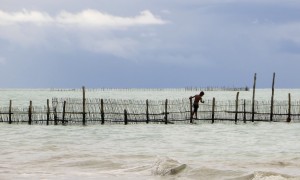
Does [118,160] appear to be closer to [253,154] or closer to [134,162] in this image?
[134,162]

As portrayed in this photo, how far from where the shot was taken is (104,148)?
45.4 ft

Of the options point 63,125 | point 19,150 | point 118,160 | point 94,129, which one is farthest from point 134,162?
point 63,125

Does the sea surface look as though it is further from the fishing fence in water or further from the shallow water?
the fishing fence in water

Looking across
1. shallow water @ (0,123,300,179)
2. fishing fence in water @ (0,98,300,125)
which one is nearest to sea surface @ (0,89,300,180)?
shallow water @ (0,123,300,179)

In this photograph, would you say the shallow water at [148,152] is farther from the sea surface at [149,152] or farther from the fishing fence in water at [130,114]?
the fishing fence in water at [130,114]

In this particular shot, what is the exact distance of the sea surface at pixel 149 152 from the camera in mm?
8775

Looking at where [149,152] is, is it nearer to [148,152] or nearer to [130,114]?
[148,152]

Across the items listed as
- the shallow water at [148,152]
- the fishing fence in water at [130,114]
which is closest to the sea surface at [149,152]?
the shallow water at [148,152]

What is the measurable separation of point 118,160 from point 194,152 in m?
2.66

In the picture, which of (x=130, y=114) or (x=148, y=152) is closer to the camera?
(x=148, y=152)

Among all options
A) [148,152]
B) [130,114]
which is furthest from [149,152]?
[130,114]

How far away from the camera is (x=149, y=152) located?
12664mm

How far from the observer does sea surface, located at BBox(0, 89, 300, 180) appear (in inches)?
345

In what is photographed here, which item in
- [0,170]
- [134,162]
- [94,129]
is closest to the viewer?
[0,170]
